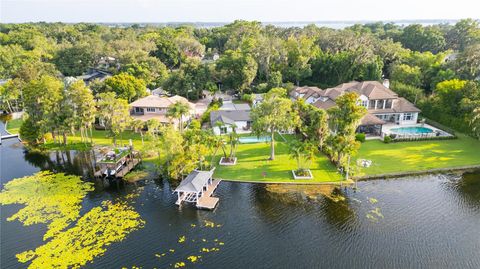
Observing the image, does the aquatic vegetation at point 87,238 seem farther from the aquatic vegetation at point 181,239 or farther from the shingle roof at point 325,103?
the shingle roof at point 325,103

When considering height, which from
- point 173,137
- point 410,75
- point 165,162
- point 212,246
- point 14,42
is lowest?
point 212,246

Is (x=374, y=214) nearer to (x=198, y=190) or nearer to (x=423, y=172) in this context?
(x=423, y=172)

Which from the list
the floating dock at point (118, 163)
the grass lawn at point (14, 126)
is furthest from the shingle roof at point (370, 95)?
the grass lawn at point (14, 126)

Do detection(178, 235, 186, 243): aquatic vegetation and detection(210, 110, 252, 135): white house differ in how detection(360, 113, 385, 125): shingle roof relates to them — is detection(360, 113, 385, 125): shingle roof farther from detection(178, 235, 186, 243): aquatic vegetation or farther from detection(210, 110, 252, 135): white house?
detection(178, 235, 186, 243): aquatic vegetation

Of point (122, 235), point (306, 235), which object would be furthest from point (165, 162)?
point (306, 235)

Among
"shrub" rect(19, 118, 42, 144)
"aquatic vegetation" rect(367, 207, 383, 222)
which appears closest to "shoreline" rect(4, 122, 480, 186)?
"aquatic vegetation" rect(367, 207, 383, 222)

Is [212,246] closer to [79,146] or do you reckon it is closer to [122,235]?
[122,235]
